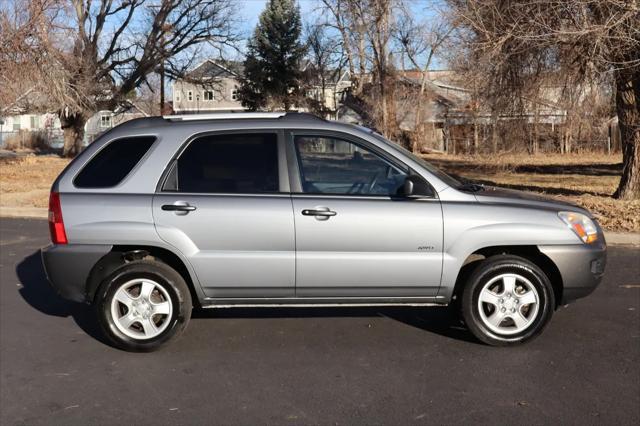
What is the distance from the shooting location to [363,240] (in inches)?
201

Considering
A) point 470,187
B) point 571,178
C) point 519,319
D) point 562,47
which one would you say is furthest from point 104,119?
point 519,319

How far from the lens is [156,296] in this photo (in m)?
5.30

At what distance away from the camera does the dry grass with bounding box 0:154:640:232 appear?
41.1 ft

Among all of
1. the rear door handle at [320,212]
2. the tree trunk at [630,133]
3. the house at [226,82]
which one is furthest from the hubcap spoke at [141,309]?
the house at [226,82]

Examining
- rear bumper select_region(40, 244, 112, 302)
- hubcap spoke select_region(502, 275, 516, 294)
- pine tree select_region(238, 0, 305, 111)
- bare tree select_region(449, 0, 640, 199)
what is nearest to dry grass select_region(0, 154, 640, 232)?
bare tree select_region(449, 0, 640, 199)

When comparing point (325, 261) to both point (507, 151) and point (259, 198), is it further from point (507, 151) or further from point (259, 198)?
point (507, 151)

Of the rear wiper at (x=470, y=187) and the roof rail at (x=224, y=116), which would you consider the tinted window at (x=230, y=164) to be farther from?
the rear wiper at (x=470, y=187)

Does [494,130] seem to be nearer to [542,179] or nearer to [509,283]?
[542,179]

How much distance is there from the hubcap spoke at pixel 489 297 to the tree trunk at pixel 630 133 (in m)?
8.83

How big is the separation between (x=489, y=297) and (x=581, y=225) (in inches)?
37.5

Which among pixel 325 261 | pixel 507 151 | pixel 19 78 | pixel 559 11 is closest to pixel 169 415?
pixel 325 261

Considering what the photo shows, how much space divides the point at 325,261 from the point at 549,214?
1833 millimetres

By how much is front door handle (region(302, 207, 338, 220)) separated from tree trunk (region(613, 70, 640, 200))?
9.46m

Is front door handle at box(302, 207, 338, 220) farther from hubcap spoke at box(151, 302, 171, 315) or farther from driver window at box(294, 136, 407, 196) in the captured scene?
hubcap spoke at box(151, 302, 171, 315)
